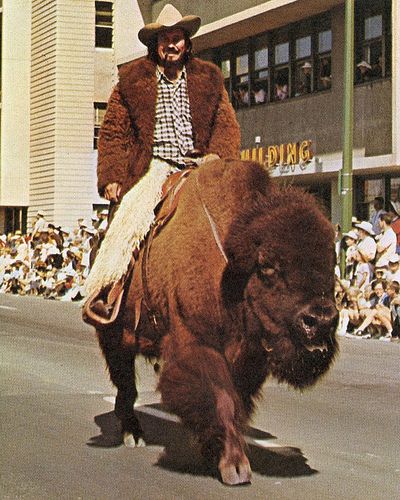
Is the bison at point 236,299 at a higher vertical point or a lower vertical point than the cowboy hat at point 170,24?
lower

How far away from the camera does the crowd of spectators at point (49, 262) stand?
2608cm

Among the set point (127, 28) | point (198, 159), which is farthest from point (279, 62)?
point (198, 159)

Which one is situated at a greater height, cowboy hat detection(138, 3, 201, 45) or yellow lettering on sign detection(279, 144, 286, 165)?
yellow lettering on sign detection(279, 144, 286, 165)

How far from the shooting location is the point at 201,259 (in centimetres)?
580

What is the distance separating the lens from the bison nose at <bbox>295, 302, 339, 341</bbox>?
17.5 feet

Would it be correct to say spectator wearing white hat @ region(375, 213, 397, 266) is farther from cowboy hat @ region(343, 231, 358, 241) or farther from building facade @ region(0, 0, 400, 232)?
building facade @ region(0, 0, 400, 232)

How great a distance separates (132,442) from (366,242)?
1098 cm

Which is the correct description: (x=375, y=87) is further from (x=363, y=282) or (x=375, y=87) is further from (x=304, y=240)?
(x=304, y=240)

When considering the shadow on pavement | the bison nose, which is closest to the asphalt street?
the shadow on pavement

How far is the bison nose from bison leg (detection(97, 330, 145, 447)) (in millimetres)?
1700

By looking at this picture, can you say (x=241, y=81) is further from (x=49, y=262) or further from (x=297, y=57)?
(x=49, y=262)

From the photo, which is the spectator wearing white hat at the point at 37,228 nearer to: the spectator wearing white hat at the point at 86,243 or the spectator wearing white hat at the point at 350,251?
the spectator wearing white hat at the point at 86,243

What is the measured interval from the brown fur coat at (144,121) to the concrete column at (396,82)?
17.0 metres

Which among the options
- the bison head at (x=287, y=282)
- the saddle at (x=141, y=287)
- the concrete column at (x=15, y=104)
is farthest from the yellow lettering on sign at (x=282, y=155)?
the bison head at (x=287, y=282)
